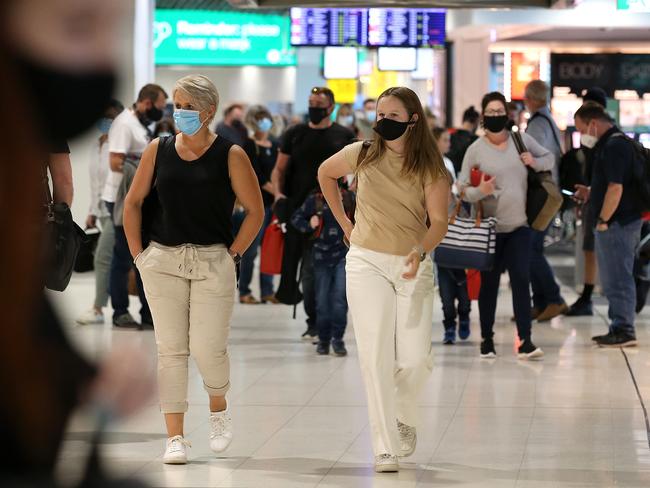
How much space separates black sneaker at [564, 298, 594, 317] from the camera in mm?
11773

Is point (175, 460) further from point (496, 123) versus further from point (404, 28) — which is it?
point (404, 28)

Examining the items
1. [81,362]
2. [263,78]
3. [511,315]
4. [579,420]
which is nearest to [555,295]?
[511,315]

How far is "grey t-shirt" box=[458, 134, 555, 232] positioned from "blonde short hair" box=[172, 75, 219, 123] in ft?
10.5

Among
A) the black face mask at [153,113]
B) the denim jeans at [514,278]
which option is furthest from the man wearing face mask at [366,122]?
the denim jeans at [514,278]

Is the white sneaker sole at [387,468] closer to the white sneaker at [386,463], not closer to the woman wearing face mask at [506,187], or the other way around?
the white sneaker at [386,463]

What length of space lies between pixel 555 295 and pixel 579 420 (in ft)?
15.4

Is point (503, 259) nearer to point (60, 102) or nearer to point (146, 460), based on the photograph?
point (146, 460)

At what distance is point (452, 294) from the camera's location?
10094mm

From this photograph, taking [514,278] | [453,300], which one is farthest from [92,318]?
[514,278]

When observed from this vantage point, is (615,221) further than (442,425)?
Yes

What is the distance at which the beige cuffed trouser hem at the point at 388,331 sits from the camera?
560cm

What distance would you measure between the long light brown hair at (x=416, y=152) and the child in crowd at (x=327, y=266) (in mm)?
3309

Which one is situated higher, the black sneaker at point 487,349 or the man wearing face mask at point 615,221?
the man wearing face mask at point 615,221

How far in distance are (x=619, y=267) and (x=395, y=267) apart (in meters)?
4.41
